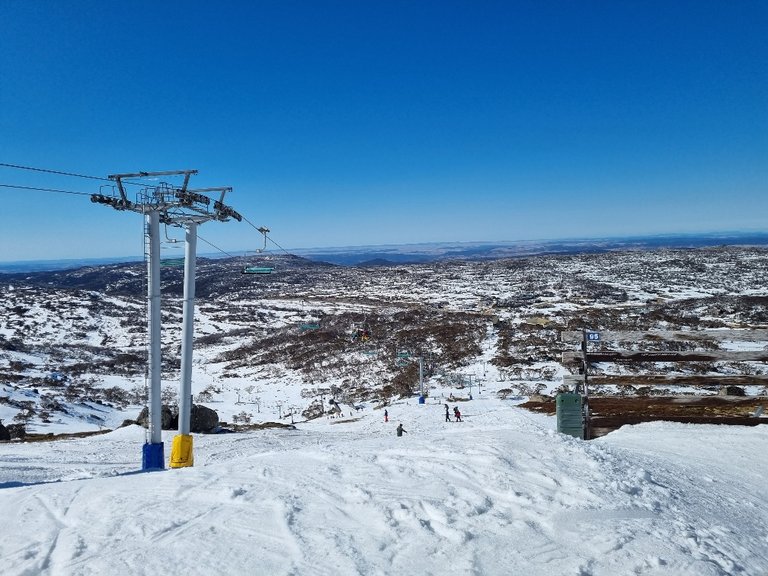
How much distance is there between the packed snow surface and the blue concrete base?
23.9ft

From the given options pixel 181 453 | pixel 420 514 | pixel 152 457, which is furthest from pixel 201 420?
pixel 420 514

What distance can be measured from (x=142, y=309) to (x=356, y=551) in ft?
293

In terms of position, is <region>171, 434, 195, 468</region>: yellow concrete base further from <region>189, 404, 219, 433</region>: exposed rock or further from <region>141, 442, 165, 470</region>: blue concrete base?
<region>189, 404, 219, 433</region>: exposed rock

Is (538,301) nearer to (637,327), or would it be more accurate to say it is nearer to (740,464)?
(637,327)

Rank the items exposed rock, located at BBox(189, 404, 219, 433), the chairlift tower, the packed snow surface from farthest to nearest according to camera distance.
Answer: exposed rock, located at BBox(189, 404, 219, 433) < the chairlift tower < the packed snow surface

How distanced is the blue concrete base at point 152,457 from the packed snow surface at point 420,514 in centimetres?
728

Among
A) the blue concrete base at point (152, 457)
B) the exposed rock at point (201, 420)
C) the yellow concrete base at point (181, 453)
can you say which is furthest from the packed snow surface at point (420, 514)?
the exposed rock at point (201, 420)

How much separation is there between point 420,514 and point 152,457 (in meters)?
10.4

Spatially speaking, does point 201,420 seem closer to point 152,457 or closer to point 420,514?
point 152,457

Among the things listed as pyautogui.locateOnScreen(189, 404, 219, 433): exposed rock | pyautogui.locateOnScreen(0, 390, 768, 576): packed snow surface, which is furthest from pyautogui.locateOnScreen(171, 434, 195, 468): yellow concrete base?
pyautogui.locateOnScreen(189, 404, 219, 433): exposed rock

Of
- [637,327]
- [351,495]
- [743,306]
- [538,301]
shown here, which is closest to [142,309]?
[538,301]

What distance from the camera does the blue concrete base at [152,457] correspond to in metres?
12.5

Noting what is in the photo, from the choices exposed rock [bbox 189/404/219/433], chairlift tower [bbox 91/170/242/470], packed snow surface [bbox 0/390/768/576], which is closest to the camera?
packed snow surface [bbox 0/390/768/576]

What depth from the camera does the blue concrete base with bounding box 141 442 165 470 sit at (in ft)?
41.0
